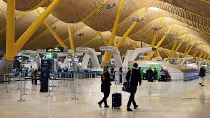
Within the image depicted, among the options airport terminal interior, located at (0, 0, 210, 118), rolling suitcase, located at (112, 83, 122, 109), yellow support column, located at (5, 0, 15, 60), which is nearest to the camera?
airport terminal interior, located at (0, 0, 210, 118)

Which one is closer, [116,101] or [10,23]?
[116,101]

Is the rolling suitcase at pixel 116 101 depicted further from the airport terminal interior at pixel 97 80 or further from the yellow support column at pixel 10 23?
the yellow support column at pixel 10 23

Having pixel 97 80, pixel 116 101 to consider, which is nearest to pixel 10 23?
pixel 116 101

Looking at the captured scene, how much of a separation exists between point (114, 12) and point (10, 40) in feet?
62.6

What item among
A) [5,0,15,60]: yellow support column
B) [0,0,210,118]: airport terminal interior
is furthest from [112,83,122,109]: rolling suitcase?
[5,0,15,60]: yellow support column

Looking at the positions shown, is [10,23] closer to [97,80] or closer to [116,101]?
[116,101]

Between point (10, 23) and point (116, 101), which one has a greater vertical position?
point (10, 23)

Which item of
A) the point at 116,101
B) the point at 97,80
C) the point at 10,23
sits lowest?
the point at 116,101

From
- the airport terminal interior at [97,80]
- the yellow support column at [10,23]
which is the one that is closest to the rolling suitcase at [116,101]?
the airport terminal interior at [97,80]

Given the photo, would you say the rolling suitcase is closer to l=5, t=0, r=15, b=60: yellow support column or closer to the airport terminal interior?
the airport terminal interior

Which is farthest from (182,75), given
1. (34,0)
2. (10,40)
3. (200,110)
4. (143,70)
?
(200,110)

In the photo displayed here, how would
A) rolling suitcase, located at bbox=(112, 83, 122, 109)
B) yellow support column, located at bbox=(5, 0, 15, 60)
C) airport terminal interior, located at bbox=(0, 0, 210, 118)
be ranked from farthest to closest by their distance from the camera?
yellow support column, located at bbox=(5, 0, 15, 60), rolling suitcase, located at bbox=(112, 83, 122, 109), airport terminal interior, located at bbox=(0, 0, 210, 118)

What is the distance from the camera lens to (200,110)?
9.70 metres

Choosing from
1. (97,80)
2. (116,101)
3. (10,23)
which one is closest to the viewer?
(116,101)
